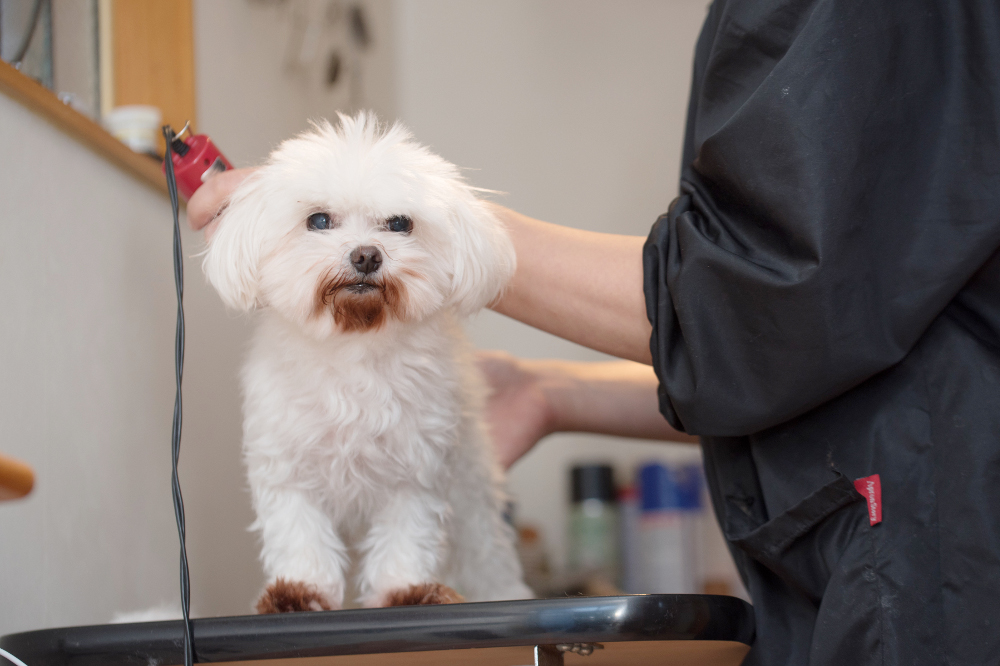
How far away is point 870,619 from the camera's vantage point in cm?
67

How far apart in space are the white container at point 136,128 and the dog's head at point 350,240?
30cm

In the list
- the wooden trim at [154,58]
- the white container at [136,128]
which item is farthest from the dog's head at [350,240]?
the wooden trim at [154,58]

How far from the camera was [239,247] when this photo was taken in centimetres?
79

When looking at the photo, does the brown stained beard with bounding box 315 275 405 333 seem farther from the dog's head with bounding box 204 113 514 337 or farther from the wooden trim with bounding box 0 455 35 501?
the wooden trim with bounding box 0 455 35 501

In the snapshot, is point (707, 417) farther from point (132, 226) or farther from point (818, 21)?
point (132, 226)

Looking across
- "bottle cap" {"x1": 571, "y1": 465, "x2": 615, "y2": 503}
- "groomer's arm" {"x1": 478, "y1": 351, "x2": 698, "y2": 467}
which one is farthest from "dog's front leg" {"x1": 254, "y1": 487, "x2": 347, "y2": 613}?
"bottle cap" {"x1": 571, "y1": 465, "x2": 615, "y2": 503}

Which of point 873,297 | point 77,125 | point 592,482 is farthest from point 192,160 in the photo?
point 592,482

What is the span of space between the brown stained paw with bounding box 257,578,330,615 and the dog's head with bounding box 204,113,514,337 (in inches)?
9.4

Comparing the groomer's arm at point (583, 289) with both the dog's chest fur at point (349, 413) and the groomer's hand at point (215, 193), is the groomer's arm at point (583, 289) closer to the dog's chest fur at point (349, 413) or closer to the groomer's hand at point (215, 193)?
the dog's chest fur at point (349, 413)

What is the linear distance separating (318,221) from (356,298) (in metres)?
0.10

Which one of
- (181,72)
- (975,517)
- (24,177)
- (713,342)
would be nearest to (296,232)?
(24,177)

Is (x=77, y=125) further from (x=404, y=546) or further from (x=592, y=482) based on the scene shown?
(x=592, y=482)

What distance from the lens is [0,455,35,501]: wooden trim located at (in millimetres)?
377

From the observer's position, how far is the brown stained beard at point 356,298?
0.77 meters
